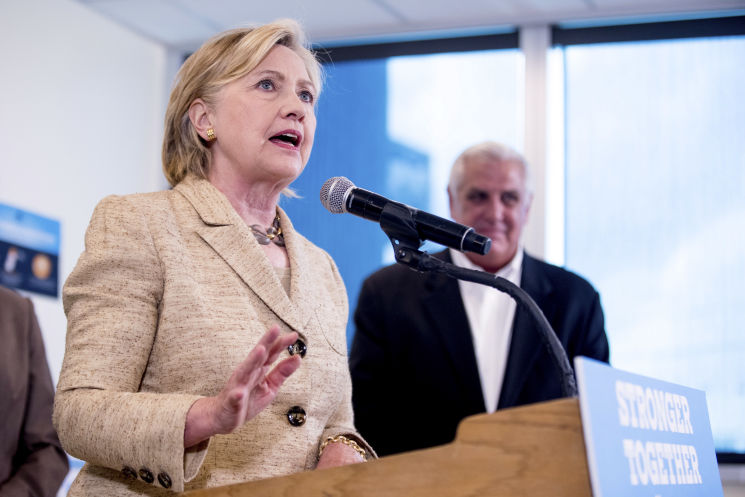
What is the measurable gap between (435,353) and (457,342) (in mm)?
81

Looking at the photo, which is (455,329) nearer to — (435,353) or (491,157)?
(435,353)

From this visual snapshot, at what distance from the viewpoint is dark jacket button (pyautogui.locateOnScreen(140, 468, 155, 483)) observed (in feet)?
4.72

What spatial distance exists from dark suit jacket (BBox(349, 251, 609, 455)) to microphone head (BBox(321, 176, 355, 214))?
1.44 metres

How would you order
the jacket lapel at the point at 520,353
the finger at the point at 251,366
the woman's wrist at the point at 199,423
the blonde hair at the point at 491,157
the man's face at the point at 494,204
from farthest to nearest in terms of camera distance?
the blonde hair at the point at 491,157
the man's face at the point at 494,204
the jacket lapel at the point at 520,353
the woman's wrist at the point at 199,423
the finger at the point at 251,366

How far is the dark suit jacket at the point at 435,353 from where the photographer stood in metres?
3.03

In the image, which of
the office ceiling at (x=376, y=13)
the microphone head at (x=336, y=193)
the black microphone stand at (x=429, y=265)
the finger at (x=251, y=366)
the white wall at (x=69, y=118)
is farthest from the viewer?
the office ceiling at (x=376, y=13)

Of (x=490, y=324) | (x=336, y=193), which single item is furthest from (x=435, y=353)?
(x=336, y=193)

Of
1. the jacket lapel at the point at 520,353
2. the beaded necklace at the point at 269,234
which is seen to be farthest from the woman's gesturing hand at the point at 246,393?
the jacket lapel at the point at 520,353

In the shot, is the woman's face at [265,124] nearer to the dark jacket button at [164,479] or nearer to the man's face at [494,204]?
the dark jacket button at [164,479]

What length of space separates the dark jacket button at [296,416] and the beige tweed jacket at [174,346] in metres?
0.01

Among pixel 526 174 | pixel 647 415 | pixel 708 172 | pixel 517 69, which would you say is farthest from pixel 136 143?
pixel 647 415

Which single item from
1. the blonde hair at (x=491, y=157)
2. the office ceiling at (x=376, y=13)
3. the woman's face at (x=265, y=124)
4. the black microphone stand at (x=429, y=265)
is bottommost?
the black microphone stand at (x=429, y=265)

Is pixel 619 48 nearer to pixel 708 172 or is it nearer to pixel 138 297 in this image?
pixel 708 172

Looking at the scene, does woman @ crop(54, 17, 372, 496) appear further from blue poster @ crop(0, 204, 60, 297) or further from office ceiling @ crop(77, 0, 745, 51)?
office ceiling @ crop(77, 0, 745, 51)
